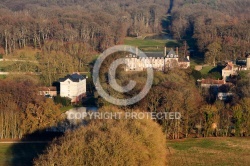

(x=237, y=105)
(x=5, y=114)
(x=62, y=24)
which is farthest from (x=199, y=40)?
(x=5, y=114)

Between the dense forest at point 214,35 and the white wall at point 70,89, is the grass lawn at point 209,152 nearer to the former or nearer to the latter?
the white wall at point 70,89

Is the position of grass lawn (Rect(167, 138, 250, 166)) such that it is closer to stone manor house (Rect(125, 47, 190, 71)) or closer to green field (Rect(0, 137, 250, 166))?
green field (Rect(0, 137, 250, 166))

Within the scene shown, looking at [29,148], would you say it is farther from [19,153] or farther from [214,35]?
[214,35]

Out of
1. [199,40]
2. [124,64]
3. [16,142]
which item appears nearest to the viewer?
[16,142]

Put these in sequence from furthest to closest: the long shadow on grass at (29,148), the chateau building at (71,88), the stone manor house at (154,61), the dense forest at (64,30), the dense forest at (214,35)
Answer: the dense forest at (64,30)
the dense forest at (214,35)
the stone manor house at (154,61)
the chateau building at (71,88)
the long shadow on grass at (29,148)

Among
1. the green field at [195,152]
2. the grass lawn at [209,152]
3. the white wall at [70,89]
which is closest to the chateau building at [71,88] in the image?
the white wall at [70,89]

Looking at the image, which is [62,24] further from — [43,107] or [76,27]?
[43,107]
